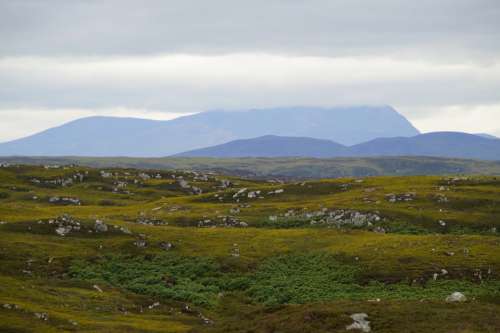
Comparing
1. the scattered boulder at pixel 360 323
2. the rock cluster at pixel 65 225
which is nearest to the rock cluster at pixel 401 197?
the rock cluster at pixel 65 225

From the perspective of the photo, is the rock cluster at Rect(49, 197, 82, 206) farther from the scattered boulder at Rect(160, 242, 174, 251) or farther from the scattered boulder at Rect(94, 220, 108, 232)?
the scattered boulder at Rect(160, 242, 174, 251)

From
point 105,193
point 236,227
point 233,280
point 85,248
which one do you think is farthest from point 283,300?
point 105,193

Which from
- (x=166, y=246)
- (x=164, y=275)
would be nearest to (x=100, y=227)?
(x=166, y=246)

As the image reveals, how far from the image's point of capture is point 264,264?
230 feet

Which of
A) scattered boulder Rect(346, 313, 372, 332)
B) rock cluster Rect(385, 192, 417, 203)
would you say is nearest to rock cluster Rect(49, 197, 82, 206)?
rock cluster Rect(385, 192, 417, 203)

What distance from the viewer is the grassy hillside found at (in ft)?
133

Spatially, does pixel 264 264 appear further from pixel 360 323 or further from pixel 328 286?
pixel 360 323

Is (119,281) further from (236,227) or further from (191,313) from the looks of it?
(236,227)

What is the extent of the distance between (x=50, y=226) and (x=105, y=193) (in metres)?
64.0

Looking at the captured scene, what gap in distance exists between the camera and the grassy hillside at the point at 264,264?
4056 cm

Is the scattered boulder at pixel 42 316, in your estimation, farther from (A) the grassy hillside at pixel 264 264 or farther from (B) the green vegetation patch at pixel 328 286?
(B) the green vegetation patch at pixel 328 286

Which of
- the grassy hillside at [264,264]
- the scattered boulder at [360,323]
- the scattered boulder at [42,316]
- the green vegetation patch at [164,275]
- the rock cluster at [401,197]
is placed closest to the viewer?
the scattered boulder at [360,323]

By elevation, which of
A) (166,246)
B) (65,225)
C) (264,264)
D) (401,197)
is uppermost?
(401,197)

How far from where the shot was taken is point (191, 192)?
516ft
